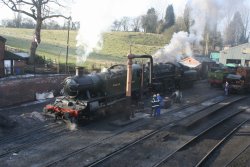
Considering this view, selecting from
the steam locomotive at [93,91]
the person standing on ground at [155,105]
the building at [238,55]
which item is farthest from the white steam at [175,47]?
the building at [238,55]

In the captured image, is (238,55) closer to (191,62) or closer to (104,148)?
(191,62)

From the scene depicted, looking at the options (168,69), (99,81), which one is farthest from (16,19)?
(99,81)

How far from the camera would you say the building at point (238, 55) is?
161ft

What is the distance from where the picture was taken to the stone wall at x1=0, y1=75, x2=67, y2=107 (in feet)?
66.4

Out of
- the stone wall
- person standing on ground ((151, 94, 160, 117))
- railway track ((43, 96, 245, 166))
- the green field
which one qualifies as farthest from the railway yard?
the green field

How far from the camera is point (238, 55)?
163 feet

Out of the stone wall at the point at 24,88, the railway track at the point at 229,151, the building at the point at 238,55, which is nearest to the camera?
the railway track at the point at 229,151

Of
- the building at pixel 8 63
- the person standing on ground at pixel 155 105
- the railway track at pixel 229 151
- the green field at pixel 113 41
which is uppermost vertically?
the green field at pixel 113 41

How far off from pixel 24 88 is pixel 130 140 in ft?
34.9

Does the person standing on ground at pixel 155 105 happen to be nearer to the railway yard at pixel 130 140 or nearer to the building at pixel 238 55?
the railway yard at pixel 130 140

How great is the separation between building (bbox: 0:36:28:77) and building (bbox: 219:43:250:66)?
32982 millimetres

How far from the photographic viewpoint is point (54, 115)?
53.9 ft

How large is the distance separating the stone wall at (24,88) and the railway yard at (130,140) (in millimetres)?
791

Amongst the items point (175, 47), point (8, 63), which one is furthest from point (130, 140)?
point (175, 47)
